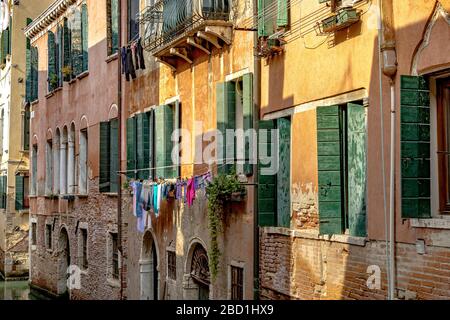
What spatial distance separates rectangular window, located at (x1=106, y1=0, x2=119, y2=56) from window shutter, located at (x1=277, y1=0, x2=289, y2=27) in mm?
8199

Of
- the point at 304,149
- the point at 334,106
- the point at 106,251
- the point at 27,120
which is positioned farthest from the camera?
the point at 27,120

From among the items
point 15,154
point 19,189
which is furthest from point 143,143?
point 15,154

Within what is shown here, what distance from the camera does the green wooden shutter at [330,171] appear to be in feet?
31.3

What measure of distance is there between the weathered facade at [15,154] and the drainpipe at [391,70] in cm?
2216

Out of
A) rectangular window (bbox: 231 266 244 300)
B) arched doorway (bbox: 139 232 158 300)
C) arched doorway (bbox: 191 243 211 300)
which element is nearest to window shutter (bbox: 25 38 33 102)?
arched doorway (bbox: 139 232 158 300)

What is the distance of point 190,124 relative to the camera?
47.5ft

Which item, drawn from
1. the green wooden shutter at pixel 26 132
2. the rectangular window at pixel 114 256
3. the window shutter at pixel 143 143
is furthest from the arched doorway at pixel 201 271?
the green wooden shutter at pixel 26 132

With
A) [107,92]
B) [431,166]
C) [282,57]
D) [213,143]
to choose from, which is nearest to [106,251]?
[107,92]

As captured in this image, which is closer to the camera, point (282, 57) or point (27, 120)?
point (282, 57)

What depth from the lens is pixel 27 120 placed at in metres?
29.3

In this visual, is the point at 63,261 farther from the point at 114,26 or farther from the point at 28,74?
the point at 114,26

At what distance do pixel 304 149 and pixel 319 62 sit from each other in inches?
43.9

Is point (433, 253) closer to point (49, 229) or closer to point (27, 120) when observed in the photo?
point (49, 229)

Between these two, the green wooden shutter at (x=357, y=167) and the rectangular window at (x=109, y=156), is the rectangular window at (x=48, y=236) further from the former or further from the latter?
the green wooden shutter at (x=357, y=167)
